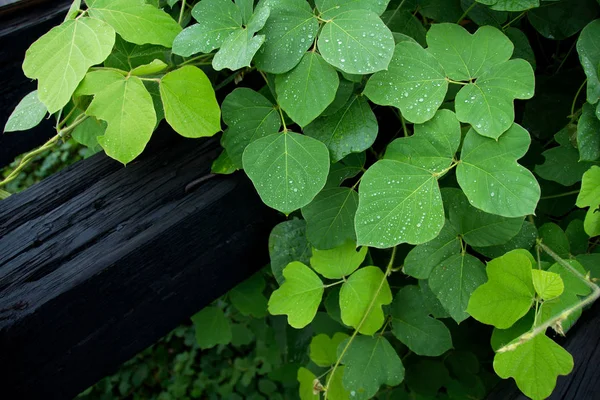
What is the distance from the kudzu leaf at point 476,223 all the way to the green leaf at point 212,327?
0.76m

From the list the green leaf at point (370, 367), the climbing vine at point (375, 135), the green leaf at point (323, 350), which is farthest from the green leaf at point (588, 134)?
the green leaf at point (323, 350)

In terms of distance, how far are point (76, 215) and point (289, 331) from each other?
902mm

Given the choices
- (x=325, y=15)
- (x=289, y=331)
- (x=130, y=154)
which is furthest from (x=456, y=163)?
(x=289, y=331)

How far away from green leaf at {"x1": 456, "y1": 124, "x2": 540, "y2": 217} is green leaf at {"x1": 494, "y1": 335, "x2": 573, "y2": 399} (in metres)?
0.19

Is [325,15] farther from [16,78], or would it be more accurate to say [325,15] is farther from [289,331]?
[289,331]

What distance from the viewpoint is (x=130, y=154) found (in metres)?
0.78

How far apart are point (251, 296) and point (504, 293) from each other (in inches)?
27.8

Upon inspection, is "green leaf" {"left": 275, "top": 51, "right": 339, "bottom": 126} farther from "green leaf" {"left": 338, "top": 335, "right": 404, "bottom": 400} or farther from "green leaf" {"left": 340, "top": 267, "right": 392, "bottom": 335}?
"green leaf" {"left": 338, "top": 335, "right": 404, "bottom": 400}

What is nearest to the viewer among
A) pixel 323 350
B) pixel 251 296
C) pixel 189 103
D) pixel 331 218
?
pixel 189 103

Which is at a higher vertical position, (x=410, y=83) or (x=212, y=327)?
(x=410, y=83)

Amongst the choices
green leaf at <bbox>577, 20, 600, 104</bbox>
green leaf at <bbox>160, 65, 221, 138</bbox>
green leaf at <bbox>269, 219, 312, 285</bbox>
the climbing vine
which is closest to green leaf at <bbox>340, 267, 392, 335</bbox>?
the climbing vine

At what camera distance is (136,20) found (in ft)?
2.63

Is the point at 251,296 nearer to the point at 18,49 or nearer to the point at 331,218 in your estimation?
the point at 331,218

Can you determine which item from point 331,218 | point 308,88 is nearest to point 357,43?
point 308,88
